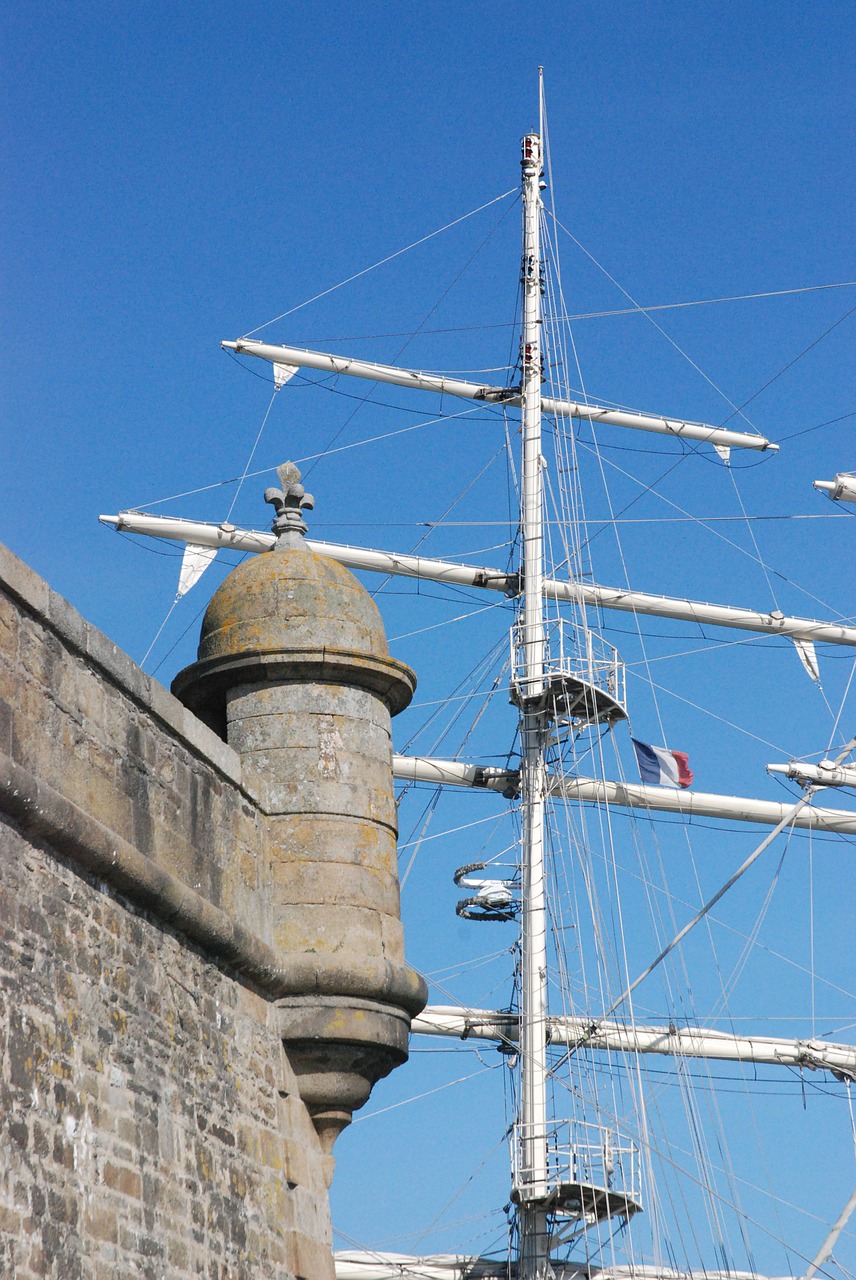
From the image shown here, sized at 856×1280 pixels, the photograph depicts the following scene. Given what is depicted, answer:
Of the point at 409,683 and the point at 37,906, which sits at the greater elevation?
the point at 409,683

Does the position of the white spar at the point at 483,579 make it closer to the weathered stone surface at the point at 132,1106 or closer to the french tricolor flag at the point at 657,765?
the french tricolor flag at the point at 657,765

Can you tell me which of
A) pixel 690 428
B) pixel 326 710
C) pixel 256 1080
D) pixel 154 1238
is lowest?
pixel 154 1238

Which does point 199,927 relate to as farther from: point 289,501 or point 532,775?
point 532,775

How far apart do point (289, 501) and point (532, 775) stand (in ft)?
71.2

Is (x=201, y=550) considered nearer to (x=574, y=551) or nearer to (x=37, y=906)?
(x=574, y=551)

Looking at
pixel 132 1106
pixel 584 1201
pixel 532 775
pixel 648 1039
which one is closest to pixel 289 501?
pixel 132 1106

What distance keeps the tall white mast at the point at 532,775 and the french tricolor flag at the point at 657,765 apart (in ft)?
5.10

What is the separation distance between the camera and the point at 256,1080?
26.9 ft

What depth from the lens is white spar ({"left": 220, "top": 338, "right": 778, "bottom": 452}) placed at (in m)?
32.0

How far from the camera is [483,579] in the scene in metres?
32.8

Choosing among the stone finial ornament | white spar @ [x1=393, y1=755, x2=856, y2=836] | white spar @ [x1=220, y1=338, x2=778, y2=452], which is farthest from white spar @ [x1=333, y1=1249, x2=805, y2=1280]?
the stone finial ornament

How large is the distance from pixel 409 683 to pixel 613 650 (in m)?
20.3

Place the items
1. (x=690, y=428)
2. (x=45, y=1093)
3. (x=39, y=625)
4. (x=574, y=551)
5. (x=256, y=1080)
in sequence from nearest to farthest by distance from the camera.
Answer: (x=45, y=1093) → (x=39, y=625) → (x=256, y=1080) → (x=574, y=551) → (x=690, y=428)

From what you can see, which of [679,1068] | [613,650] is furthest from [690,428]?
[679,1068]
